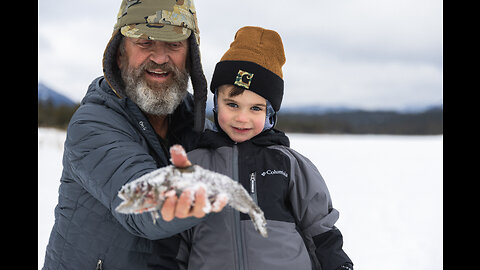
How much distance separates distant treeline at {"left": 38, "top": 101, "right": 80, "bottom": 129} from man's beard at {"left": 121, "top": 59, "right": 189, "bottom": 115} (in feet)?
53.5

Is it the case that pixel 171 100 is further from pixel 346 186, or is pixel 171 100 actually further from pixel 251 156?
pixel 346 186

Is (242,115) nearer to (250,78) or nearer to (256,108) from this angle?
(256,108)

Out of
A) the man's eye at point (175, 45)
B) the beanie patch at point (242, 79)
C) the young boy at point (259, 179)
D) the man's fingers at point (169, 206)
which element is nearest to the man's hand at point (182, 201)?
the man's fingers at point (169, 206)

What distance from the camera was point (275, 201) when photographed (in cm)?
214

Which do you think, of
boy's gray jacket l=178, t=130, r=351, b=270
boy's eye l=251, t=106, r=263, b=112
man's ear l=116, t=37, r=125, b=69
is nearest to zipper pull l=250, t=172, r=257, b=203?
boy's gray jacket l=178, t=130, r=351, b=270

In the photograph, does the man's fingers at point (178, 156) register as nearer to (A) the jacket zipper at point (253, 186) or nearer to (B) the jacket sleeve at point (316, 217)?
(A) the jacket zipper at point (253, 186)

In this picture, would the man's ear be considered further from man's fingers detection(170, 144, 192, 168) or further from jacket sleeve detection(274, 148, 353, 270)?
man's fingers detection(170, 144, 192, 168)

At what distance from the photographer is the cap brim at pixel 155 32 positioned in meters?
2.48

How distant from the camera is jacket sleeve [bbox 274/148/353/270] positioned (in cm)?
221

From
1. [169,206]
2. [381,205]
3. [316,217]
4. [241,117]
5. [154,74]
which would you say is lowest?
[381,205]

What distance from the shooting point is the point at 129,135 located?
7.22 feet

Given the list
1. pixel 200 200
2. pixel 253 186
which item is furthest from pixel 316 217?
pixel 200 200

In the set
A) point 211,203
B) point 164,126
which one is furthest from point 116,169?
point 164,126

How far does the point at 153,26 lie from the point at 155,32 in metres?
0.06
